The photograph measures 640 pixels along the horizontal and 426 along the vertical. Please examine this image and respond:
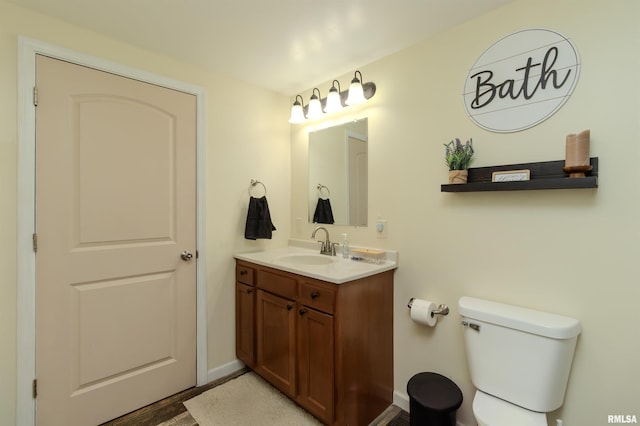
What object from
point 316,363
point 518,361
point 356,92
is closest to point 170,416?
point 316,363

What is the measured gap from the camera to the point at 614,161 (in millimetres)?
1200

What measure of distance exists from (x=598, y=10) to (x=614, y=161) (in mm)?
654

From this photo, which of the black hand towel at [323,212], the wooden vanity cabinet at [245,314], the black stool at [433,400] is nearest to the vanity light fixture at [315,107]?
the black hand towel at [323,212]

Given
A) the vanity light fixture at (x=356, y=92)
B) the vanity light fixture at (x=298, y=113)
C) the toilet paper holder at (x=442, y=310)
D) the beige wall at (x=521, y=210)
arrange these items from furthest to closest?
the vanity light fixture at (x=298, y=113) < the vanity light fixture at (x=356, y=92) < the toilet paper holder at (x=442, y=310) < the beige wall at (x=521, y=210)

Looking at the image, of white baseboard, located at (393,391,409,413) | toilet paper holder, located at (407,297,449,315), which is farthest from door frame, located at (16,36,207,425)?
toilet paper holder, located at (407,297,449,315)

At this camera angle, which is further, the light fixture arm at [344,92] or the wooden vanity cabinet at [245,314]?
the wooden vanity cabinet at [245,314]

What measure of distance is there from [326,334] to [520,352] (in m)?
0.91

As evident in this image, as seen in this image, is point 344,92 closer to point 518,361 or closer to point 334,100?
point 334,100

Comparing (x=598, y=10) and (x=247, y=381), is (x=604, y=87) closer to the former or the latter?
(x=598, y=10)

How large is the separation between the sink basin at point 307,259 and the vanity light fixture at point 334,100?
1101 millimetres

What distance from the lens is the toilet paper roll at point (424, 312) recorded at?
1.67 m

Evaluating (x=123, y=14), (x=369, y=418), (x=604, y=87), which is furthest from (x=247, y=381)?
(x=604, y=87)

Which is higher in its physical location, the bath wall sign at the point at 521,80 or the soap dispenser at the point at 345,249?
the bath wall sign at the point at 521,80

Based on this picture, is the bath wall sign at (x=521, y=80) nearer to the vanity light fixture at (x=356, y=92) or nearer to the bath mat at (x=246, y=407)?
the vanity light fixture at (x=356, y=92)
